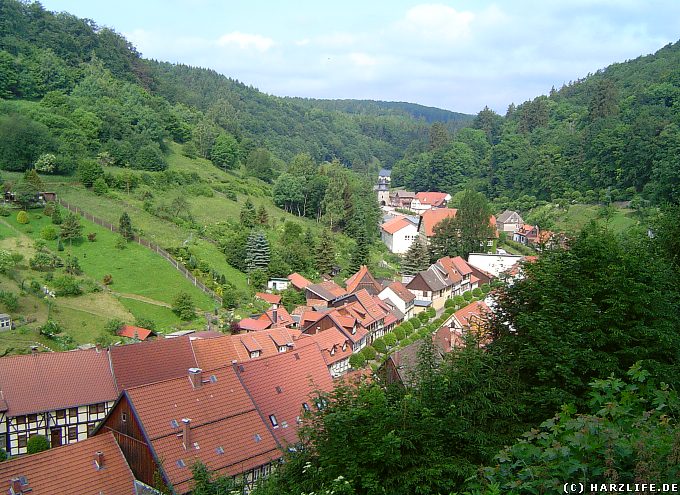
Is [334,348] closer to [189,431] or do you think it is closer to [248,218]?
[189,431]

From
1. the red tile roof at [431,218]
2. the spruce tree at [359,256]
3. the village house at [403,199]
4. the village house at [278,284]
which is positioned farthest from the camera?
the village house at [403,199]

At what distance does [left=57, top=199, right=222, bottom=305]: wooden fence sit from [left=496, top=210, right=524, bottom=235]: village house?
3949 cm

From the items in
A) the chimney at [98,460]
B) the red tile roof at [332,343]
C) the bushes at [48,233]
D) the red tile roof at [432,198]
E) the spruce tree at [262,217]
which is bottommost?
the red tile roof at [332,343]

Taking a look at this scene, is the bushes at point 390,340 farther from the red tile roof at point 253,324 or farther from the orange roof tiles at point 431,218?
the orange roof tiles at point 431,218

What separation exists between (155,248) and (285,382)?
2491 cm

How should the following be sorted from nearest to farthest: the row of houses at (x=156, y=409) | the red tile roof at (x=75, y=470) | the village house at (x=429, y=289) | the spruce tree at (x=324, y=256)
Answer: the red tile roof at (x=75, y=470) → the row of houses at (x=156, y=409) → the village house at (x=429, y=289) → the spruce tree at (x=324, y=256)

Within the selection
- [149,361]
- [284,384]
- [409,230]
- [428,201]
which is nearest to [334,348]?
[284,384]

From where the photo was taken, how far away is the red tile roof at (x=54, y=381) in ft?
66.0

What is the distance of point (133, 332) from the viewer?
100ft

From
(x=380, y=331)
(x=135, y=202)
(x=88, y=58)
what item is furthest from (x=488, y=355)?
(x=88, y=58)

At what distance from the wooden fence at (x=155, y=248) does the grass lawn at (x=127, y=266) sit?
15.4 inches

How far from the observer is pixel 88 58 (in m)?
82.9

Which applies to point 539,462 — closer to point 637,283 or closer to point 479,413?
point 479,413

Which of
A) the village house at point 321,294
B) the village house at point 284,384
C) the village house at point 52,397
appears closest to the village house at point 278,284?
the village house at point 321,294
